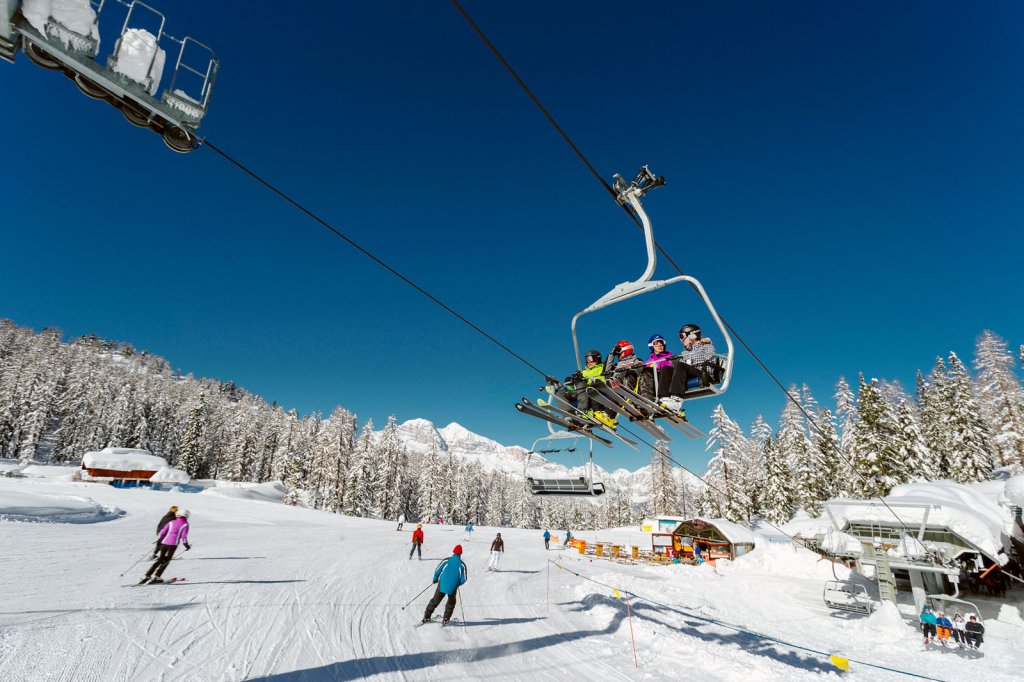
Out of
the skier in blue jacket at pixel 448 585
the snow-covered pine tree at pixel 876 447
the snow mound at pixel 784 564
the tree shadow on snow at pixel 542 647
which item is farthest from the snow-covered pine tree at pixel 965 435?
the skier in blue jacket at pixel 448 585

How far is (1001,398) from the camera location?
141 ft

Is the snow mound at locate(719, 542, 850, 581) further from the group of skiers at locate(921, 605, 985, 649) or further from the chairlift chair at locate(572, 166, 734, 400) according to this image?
the chairlift chair at locate(572, 166, 734, 400)

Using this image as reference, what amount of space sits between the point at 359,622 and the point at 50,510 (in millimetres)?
18693

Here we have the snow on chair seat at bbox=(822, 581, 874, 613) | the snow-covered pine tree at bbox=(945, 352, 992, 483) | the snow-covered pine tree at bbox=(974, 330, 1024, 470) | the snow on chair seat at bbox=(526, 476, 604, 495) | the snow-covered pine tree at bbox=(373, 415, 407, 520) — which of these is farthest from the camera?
the snow-covered pine tree at bbox=(373, 415, 407, 520)

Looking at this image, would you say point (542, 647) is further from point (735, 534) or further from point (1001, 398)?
point (1001, 398)

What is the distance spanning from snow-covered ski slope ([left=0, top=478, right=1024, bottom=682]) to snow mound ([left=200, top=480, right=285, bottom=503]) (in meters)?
32.2

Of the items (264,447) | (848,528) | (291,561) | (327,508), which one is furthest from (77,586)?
(264,447)

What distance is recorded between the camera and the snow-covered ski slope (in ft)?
24.0

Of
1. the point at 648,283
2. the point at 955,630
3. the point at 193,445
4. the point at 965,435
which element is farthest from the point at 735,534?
the point at 193,445

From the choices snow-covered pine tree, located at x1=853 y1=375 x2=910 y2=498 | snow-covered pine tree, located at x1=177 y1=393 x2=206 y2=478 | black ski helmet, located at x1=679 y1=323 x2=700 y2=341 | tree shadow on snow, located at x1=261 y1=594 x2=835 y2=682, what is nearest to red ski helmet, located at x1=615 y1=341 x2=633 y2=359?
black ski helmet, located at x1=679 y1=323 x2=700 y2=341

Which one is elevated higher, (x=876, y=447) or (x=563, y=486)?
(x=876, y=447)

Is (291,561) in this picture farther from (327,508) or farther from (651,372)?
(327,508)

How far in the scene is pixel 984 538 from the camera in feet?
61.6

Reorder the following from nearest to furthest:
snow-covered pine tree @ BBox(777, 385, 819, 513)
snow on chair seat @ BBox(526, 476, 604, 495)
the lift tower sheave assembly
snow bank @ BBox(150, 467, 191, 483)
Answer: the lift tower sheave assembly, snow on chair seat @ BBox(526, 476, 604, 495), snow-covered pine tree @ BBox(777, 385, 819, 513), snow bank @ BBox(150, 467, 191, 483)
